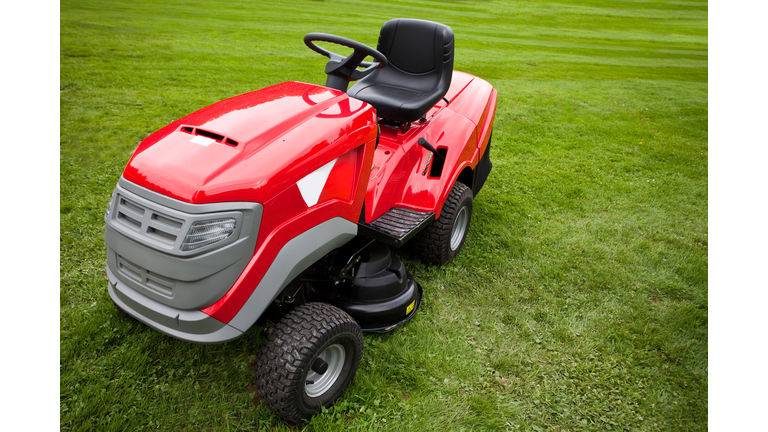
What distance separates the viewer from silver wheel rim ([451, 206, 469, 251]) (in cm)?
332

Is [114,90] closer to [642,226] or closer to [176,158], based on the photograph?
[176,158]

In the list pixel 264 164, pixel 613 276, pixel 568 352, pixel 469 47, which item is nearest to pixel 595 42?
pixel 469 47

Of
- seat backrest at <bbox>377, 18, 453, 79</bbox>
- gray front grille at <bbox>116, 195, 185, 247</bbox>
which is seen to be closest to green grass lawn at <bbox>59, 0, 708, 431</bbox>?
gray front grille at <bbox>116, 195, 185, 247</bbox>

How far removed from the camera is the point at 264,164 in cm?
180

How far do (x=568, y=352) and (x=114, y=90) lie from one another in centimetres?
628

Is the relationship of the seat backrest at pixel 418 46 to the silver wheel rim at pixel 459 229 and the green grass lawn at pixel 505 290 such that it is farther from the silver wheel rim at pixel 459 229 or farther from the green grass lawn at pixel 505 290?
the green grass lawn at pixel 505 290

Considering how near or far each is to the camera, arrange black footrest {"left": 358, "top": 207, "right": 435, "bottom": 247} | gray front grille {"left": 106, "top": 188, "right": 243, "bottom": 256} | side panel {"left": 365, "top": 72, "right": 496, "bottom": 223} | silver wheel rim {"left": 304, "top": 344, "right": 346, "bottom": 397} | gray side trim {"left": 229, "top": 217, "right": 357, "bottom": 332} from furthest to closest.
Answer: side panel {"left": 365, "top": 72, "right": 496, "bottom": 223} → black footrest {"left": 358, "top": 207, "right": 435, "bottom": 247} → silver wheel rim {"left": 304, "top": 344, "right": 346, "bottom": 397} → gray side trim {"left": 229, "top": 217, "right": 357, "bottom": 332} → gray front grille {"left": 106, "top": 188, "right": 243, "bottom": 256}

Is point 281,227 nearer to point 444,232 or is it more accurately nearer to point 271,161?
point 271,161

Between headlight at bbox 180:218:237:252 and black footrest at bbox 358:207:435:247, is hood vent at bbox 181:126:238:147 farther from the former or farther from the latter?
black footrest at bbox 358:207:435:247

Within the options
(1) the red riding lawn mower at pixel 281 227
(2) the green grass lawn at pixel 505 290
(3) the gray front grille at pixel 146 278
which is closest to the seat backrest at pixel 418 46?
(1) the red riding lawn mower at pixel 281 227

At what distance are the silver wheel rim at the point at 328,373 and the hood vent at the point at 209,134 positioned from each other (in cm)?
100

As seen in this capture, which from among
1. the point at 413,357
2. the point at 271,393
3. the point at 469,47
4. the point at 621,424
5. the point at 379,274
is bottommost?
the point at 621,424

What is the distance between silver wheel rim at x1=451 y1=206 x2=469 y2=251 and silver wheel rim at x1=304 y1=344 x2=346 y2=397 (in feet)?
4.57

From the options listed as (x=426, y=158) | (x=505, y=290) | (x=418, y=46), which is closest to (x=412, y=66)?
(x=418, y=46)
